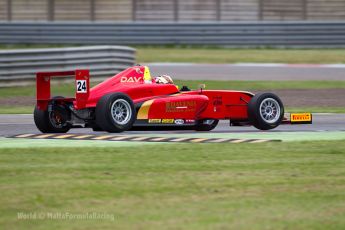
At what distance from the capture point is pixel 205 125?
50.5 ft

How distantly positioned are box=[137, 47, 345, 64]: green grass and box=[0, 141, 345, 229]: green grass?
21.3 metres

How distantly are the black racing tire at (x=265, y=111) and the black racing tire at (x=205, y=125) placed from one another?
657mm

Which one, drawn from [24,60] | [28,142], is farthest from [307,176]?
[24,60]

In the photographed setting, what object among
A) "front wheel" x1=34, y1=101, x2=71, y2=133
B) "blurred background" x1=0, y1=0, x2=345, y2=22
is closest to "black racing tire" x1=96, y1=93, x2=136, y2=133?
"front wheel" x1=34, y1=101, x2=71, y2=133

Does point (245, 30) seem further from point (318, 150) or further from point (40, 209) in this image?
point (40, 209)

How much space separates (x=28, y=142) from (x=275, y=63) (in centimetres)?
2056

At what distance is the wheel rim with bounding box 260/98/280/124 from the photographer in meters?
15.3

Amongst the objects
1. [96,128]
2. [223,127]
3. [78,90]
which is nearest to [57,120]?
[96,128]

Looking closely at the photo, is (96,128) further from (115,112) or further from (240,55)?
(240,55)

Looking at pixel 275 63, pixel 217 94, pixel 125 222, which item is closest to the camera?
pixel 125 222

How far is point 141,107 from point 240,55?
2128 centimetres

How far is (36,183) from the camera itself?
980 cm

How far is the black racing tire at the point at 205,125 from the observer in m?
15.3

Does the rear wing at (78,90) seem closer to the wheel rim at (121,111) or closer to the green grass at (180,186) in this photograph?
the wheel rim at (121,111)
